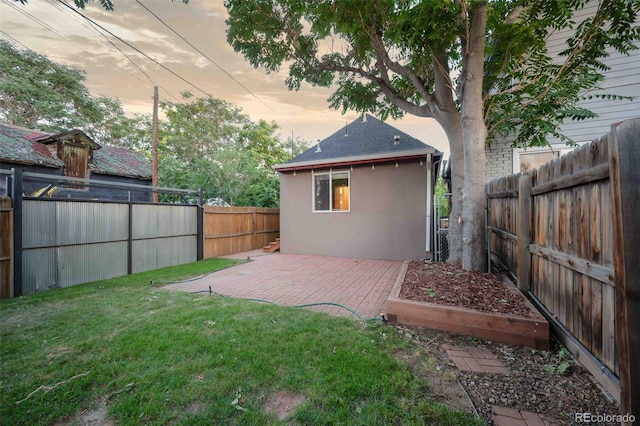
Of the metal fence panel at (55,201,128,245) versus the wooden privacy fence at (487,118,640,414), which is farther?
the metal fence panel at (55,201,128,245)

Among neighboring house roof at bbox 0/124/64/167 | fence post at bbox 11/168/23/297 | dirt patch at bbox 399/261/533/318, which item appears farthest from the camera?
neighboring house roof at bbox 0/124/64/167

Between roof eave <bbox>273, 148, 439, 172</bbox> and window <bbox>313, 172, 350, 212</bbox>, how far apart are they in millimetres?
390

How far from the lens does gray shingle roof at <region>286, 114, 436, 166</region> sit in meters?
7.37

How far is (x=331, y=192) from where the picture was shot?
8.34m

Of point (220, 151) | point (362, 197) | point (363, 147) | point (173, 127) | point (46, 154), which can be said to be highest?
point (173, 127)

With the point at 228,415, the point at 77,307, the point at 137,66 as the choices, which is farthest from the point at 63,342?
the point at 137,66

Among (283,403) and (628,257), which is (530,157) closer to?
(628,257)

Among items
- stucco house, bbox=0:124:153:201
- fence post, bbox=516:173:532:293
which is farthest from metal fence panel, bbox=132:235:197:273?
fence post, bbox=516:173:532:293

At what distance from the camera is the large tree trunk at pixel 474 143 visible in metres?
3.94

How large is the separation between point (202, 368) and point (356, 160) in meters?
6.52

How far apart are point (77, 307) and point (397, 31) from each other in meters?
6.33

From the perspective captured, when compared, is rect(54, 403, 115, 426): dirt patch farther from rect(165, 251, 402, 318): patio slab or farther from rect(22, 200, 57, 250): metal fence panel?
rect(22, 200, 57, 250): metal fence panel

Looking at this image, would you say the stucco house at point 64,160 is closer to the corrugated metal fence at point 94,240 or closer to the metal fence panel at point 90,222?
the corrugated metal fence at point 94,240

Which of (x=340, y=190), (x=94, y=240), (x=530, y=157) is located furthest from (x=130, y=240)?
(x=530, y=157)
